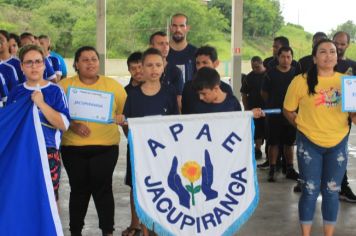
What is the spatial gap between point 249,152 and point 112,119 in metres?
0.95

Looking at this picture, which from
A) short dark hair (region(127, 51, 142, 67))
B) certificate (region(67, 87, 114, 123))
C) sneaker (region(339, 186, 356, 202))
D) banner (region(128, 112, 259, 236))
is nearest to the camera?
banner (region(128, 112, 259, 236))

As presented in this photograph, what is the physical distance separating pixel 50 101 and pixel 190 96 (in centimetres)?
100

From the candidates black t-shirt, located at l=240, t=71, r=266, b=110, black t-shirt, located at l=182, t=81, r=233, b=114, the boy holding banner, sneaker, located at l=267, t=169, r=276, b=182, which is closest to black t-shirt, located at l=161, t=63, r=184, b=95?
black t-shirt, located at l=182, t=81, r=233, b=114

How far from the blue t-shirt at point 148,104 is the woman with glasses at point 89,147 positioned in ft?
0.43

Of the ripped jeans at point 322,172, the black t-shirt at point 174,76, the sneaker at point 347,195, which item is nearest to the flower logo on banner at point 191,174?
the ripped jeans at point 322,172

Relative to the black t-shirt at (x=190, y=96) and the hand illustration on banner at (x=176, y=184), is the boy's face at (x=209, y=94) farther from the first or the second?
the hand illustration on banner at (x=176, y=184)

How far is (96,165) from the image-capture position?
12.5ft

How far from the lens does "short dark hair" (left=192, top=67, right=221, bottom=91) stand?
3.47 m

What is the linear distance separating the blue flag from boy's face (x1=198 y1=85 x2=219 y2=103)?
1088mm

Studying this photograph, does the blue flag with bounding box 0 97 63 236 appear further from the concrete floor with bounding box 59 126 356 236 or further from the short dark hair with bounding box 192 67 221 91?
the concrete floor with bounding box 59 126 356 236

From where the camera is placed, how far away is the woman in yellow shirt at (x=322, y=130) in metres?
3.75

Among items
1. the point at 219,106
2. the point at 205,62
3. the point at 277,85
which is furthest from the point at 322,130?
the point at 277,85

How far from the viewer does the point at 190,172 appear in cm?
332

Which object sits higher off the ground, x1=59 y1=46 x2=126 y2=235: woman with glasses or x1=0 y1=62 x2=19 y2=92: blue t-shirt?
x1=0 y1=62 x2=19 y2=92: blue t-shirt
